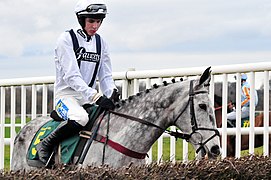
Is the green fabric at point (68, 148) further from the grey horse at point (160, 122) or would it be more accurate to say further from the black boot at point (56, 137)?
the grey horse at point (160, 122)

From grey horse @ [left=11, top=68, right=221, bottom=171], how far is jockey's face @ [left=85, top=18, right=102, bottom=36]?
0.75 m

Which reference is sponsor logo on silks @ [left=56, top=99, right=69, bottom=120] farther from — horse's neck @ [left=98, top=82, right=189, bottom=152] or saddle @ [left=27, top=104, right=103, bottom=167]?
horse's neck @ [left=98, top=82, right=189, bottom=152]

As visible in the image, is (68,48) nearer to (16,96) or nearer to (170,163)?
(170,163)

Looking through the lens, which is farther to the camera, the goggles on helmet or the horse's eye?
the goggles on helmet

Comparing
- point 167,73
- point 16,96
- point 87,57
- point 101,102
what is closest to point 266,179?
point 101,102

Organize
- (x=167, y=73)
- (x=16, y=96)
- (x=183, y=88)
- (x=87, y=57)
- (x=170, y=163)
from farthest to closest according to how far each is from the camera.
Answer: (x=16, y=96) < (x=167, y=73) < (x=87, y=57) < (x=183, y=88) < (x=170, y=163)

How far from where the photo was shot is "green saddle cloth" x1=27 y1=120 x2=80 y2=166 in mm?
6633

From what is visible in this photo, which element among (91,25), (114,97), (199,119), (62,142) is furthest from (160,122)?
(91,25)

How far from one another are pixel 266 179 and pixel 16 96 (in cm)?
529

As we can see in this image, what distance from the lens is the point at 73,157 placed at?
6574 millimetres

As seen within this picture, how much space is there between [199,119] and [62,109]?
4.76 ft

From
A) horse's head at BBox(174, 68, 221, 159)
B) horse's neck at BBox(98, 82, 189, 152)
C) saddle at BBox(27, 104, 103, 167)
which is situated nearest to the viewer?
horse's head at BBox(174, 68, 221, 159)

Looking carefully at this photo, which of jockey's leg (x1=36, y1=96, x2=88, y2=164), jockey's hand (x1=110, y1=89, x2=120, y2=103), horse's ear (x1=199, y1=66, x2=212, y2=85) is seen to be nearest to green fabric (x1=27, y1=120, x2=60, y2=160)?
jockey's leg (x1=36, y1=96, x2=88, y2=164)

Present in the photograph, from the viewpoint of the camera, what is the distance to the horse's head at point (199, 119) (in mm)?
6166
